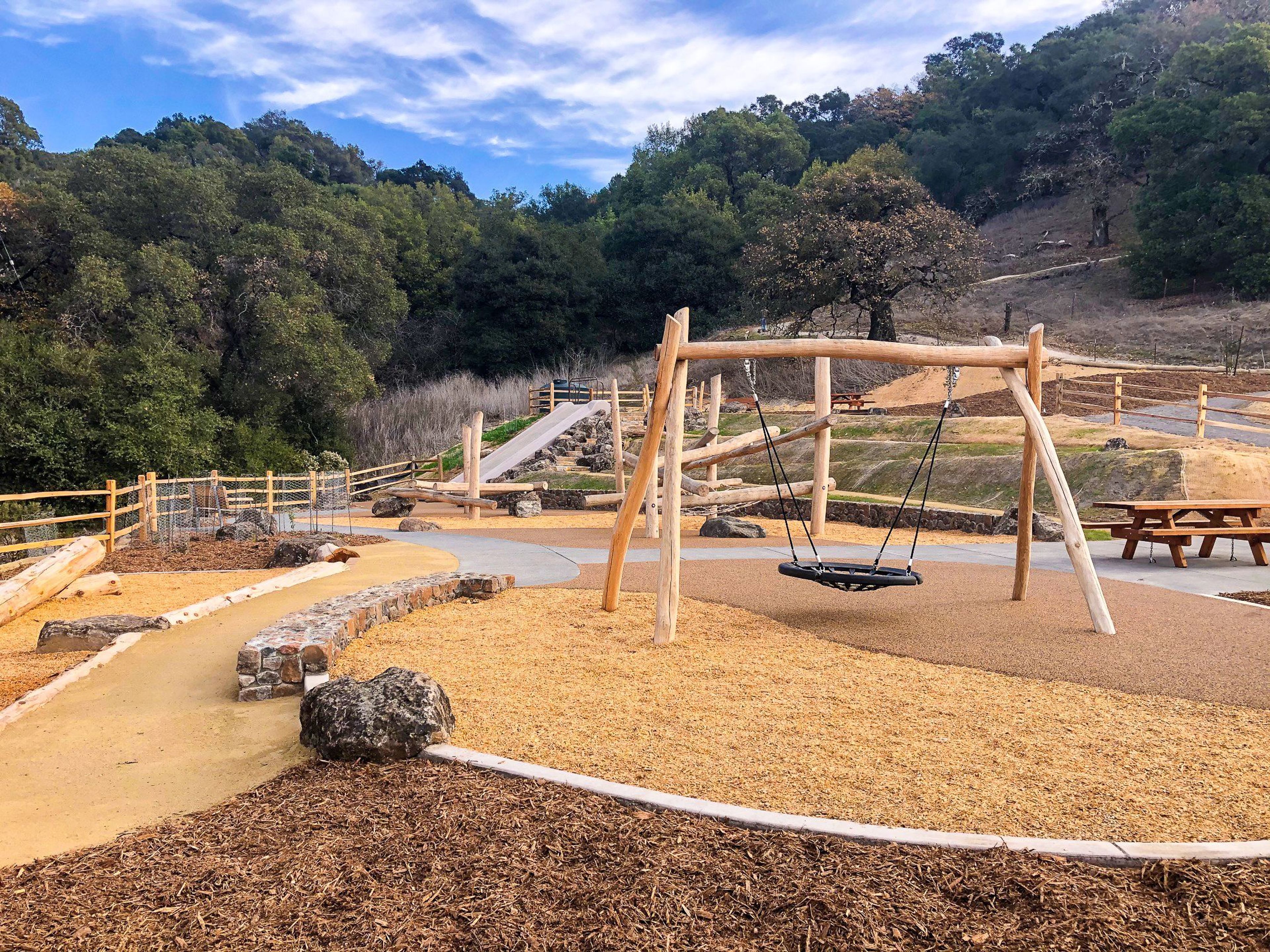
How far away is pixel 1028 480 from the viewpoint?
7984 mm

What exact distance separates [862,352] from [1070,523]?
207cm

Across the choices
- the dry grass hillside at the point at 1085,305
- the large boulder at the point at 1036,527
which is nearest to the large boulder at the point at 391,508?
the large boulder at the point at 1036,527

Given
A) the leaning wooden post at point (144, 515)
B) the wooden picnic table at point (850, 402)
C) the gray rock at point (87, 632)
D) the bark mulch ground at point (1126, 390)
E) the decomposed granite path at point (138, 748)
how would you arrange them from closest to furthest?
→ the decomposed granite path at point (138, 748), the gray rock at point (87, 632), the leaning wooden post at point (144, 515), the bark mulch ground at point (1126, 390), the wooden picnic table at point (850, 402)

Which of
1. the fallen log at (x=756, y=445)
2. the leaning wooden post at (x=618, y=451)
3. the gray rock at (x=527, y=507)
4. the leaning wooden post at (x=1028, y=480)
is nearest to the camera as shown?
the leaning wooden post at (x=1028, y=480)

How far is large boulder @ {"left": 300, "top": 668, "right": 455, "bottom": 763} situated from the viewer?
4.39 meters

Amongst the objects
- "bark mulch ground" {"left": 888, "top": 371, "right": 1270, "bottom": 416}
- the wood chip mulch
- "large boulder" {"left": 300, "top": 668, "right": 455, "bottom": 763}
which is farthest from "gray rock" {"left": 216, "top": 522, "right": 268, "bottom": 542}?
"bark mulch ground" {"left": 888, "top": 371, "right": 1270, "bottom": 416}

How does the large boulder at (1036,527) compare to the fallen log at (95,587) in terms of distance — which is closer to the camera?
the fallen log at (95,587)

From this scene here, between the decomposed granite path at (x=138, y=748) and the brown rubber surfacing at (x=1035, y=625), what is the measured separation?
3983 millimetres

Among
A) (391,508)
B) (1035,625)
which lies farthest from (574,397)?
(1035,625)

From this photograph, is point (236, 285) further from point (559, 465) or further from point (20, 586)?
point (20, 586)

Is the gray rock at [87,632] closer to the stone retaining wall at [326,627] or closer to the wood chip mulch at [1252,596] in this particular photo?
the stone retaining wall at [326,627]

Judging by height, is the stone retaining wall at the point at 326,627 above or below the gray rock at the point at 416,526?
above

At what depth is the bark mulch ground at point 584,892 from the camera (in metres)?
2.88

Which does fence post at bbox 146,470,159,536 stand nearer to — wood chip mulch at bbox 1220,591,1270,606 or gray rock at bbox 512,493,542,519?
gray rock at bbox 512,493,542,519
